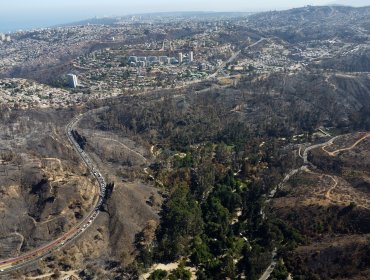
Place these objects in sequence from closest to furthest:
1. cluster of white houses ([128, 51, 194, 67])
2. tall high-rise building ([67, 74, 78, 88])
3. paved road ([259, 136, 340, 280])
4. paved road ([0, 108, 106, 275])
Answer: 1. paved road ([0, 108, 106, 275])
2. paved road ([259, 136, 340, 280])
3. tall high-rise building ([67, 74, 78, 88])
4. cluster of white houses ([128, 51, 194, 67])

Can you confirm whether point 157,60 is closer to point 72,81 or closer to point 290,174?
point 72,81

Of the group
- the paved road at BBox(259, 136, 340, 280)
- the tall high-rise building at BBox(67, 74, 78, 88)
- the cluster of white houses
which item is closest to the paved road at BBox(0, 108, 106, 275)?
the paved road at BBox(259, 136, 340, 280)

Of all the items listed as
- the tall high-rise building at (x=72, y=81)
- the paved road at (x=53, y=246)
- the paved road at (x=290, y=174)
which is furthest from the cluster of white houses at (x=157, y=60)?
the paved road at (x=53, y=246)

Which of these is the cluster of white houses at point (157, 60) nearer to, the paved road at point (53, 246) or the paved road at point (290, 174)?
the paved road at point (290, 174)

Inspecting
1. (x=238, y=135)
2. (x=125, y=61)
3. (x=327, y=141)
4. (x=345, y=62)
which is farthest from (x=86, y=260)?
(x=345, y=62)

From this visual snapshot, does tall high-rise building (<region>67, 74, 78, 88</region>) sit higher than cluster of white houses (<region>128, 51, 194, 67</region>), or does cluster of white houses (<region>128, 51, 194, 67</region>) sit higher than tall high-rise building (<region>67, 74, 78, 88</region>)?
cluster of white houses (<region>128, 51, 194, 67</region>)

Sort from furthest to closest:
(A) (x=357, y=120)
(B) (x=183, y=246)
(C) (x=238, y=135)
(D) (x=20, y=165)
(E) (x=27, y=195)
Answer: (A) (x=357, y=120) < (C) (x=238, y=135) < (D) (x=20, y=165) < (E) (x=27, y=195) < (B) (x=183, y=246)

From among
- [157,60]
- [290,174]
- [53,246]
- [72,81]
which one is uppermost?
Result: [157,60]

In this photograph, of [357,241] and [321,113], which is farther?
[321,113]

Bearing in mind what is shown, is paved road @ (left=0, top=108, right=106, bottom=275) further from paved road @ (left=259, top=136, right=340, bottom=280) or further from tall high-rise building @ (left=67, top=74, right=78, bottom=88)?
tall high-rise building @ (left=67, top=74, right=78, bottom=88)

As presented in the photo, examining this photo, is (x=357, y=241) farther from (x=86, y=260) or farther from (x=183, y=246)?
(x=86, y=260)

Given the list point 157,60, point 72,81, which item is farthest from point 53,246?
point 157,60
